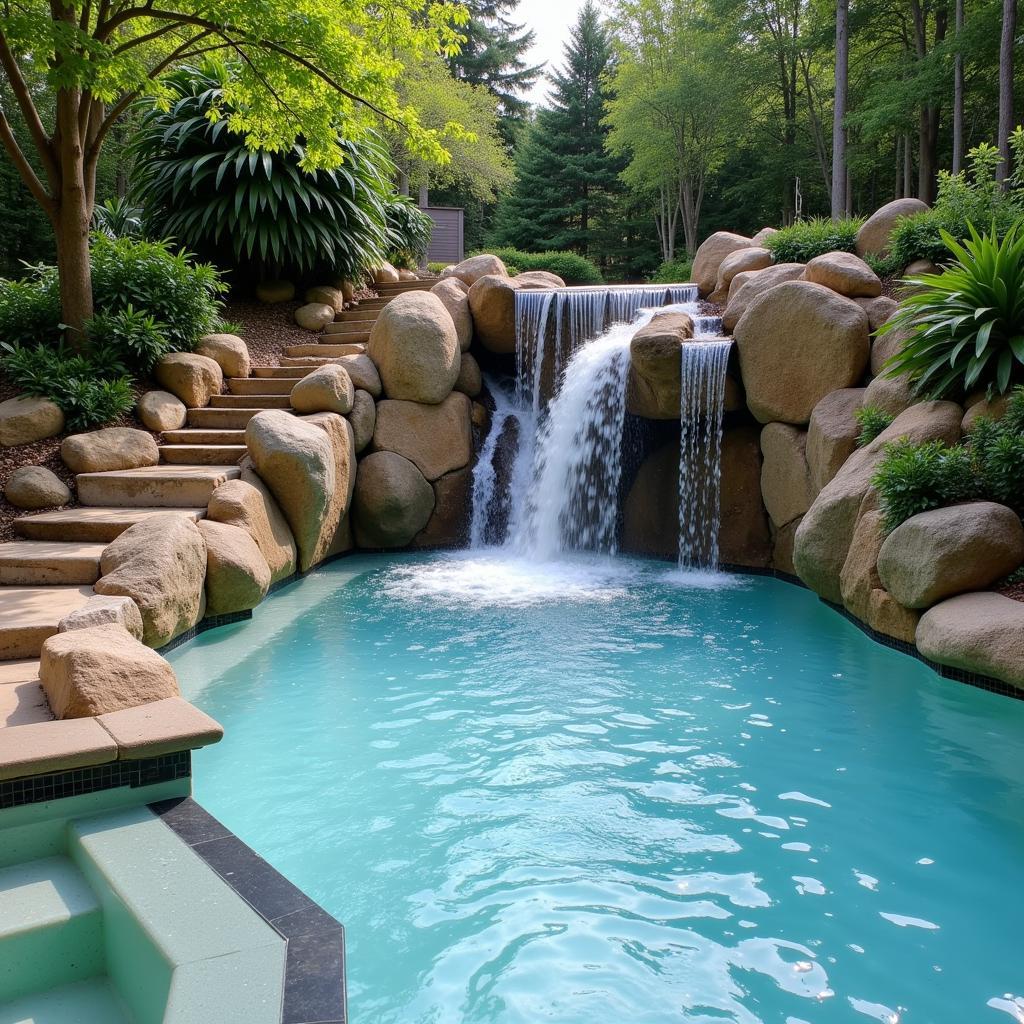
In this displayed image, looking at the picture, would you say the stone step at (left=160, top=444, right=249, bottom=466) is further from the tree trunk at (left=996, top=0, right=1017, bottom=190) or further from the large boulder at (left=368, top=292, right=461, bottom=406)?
the tree trunk at (left=996, top=0, right=1017, bottom=190)

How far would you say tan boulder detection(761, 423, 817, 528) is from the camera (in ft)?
25.3

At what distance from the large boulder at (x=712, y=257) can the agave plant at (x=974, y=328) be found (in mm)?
4743

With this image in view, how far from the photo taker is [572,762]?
3.98 metres

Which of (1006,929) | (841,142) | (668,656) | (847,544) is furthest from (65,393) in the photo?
(841,142)

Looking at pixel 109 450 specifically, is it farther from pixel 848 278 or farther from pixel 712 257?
pixel 712 257

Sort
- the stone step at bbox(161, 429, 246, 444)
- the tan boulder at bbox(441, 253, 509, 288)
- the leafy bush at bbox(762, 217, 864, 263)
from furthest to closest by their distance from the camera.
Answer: the tan boulder at bbox(441, 253, 509, 288), the leafy bush at bbox(762, 217, 864, 263), the stone step at bbox(161, 429, 246, 444)

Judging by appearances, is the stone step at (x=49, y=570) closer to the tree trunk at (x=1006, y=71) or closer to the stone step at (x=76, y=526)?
the stone step at (x=76, y=526)

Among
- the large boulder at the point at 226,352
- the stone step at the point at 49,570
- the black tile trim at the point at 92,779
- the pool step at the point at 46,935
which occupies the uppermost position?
the large boulder at the point at 226,352

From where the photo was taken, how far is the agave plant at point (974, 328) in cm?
602

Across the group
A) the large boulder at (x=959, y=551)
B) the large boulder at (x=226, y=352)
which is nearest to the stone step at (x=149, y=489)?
the large boulder at (x=226, y=352)

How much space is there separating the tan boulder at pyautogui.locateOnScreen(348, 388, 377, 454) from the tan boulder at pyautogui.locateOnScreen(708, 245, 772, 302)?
472 cm

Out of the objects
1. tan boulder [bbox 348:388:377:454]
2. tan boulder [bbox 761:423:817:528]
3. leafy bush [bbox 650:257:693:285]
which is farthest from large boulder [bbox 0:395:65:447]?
leafy bush [bbox 650:257:693:285]

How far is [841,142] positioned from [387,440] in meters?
12.1

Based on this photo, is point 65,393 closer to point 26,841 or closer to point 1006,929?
point 26,841
